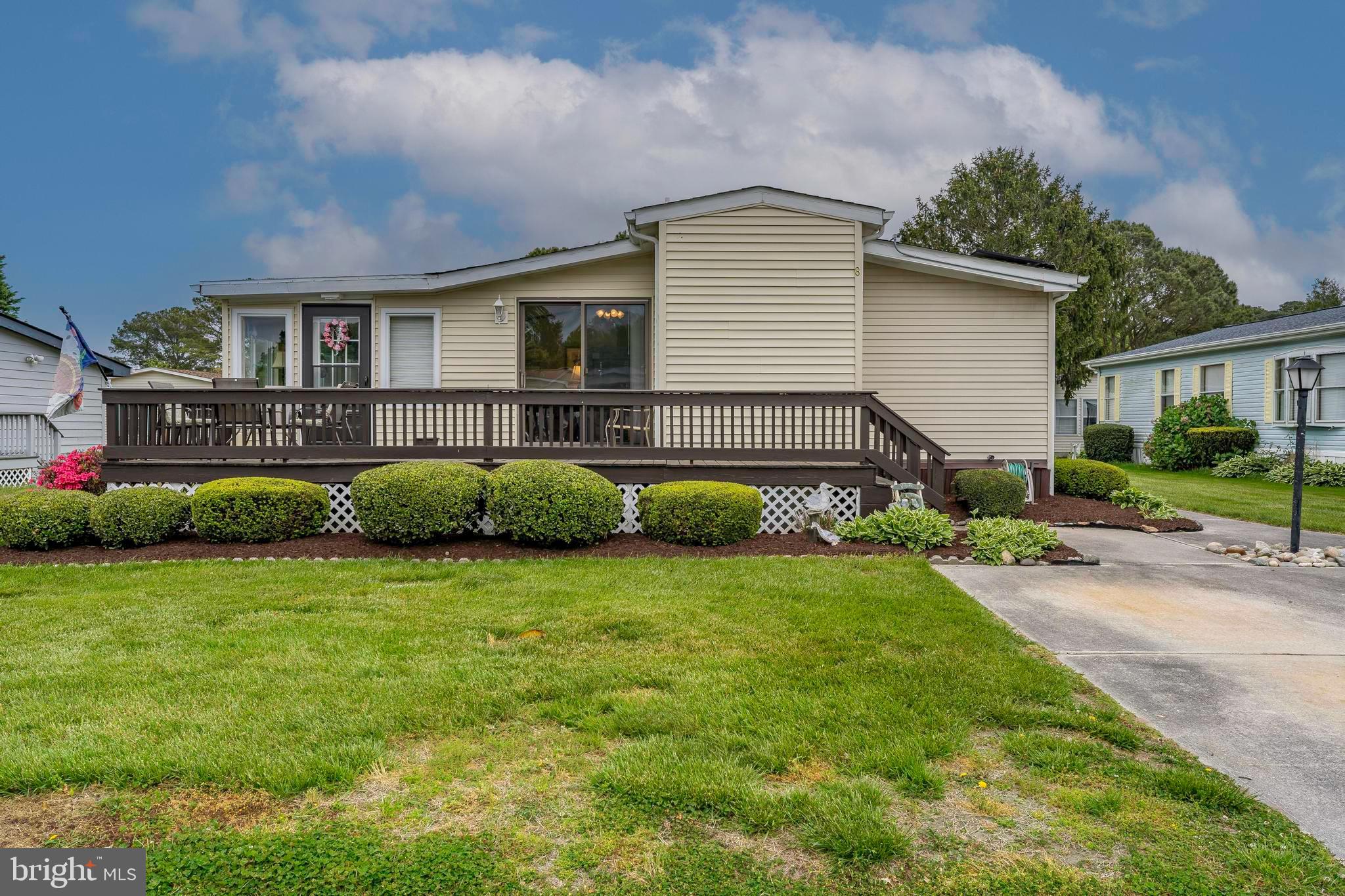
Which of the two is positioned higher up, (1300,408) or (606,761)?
(1300,408)

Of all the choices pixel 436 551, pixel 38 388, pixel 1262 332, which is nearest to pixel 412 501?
pixel 436 551

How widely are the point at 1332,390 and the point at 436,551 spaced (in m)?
18.6

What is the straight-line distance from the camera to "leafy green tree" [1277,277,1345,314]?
40.5 meters

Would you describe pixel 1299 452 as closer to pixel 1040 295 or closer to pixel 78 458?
pixel 1040 295

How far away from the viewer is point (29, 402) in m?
16.9

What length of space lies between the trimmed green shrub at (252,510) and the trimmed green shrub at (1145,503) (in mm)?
10181

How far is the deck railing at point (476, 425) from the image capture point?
26.3 ft

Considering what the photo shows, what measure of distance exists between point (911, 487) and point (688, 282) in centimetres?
373

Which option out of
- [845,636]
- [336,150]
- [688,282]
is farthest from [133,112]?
[845,636]

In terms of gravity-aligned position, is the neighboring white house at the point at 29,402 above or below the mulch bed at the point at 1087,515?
above

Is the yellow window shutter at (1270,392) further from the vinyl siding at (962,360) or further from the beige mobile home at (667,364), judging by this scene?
the beige mobile home at (667,364)

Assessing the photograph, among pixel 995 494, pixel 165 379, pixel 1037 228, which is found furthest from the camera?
pixel 1037 228

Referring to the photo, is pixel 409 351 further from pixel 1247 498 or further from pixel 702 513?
pixel 1247 498

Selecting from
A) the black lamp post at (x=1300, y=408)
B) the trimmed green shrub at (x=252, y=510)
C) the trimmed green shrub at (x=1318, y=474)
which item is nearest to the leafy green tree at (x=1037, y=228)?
the trimmed green shrub at (x=1318, y=474)
